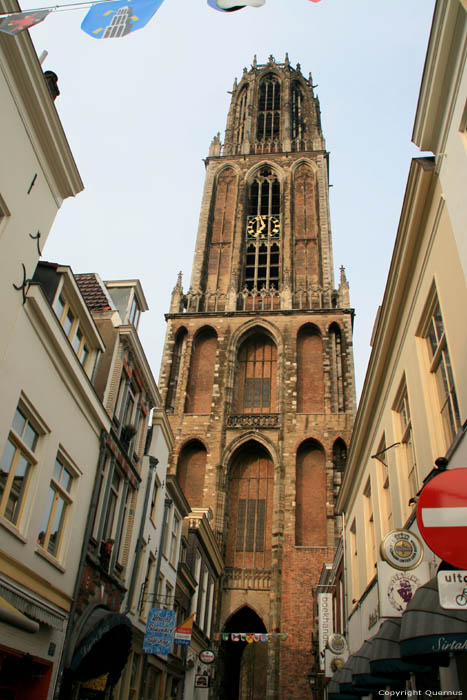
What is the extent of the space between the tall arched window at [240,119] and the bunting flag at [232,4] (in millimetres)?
44861

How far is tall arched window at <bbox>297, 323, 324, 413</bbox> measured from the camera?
35500 millimetres

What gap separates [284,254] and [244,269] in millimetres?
2961

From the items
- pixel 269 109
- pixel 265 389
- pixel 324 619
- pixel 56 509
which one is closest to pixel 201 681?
pixel 324 619

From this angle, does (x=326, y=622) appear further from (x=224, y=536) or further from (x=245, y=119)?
(x=245, y=119)

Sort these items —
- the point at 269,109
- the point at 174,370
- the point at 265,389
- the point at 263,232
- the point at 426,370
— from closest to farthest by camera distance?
the point at 426,370, the point at 265,389, the point at 174,370, the point at 263,232, the point at 269,109

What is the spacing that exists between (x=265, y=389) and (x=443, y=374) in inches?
1126

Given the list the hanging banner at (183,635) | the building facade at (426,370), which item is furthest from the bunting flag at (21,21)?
the hanging banner at (183,635)

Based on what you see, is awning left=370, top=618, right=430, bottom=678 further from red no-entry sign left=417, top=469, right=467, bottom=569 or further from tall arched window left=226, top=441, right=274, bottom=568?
tall arched window left=226, top=441, right=274, bottom=568

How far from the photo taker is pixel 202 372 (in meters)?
37.7

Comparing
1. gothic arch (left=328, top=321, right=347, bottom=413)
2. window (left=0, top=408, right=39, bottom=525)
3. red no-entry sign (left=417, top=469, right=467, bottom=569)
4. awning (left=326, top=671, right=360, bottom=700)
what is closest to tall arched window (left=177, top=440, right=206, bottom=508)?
gothic arch (left=328, top=321, right=347, bottom=413)

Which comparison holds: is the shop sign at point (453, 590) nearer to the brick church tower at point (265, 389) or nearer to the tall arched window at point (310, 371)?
the brick church tower at point (265, 389)

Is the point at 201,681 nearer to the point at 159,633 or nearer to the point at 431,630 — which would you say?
the point at 159,633

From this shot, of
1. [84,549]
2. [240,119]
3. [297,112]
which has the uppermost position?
[297,112]

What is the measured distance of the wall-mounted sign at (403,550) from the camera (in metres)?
7.87
